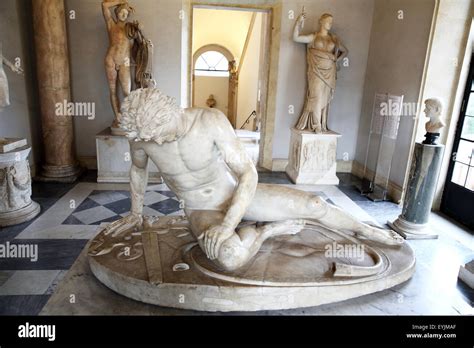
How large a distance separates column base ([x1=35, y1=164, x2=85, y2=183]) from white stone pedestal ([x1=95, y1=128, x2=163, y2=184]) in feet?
1.35

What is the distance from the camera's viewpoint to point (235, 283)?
6.59 feet

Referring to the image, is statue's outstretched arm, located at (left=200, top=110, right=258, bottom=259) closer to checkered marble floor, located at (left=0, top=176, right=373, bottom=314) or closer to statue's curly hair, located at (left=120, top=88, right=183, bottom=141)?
statue's curly hair, located at (left=120, top=88, right=183, bottom=141)

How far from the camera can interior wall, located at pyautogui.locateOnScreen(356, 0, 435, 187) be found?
4.84 m

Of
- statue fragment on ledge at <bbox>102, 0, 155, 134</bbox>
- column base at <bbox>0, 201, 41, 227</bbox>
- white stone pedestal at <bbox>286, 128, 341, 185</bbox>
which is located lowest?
column base at <bbox>0, 201, 41, 227</bbox>

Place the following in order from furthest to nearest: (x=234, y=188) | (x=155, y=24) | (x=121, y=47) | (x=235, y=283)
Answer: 1. (x=155, y=24)
2. (x=121, y=47)
3. (x=234, y=188)
4. (x=235, y=283)

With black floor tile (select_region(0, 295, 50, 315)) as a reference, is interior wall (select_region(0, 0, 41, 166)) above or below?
above

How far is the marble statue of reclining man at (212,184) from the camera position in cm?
192

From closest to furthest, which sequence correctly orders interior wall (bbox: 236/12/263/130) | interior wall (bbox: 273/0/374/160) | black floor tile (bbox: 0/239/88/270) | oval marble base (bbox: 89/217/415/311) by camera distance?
oval marble base (bbox: 89/217/415/311) < black floor tile (bbox: 0/239/88/270) < interior wall (bbox: 273/0/374/160) < interior wall (bbox: 236/12/263/130)

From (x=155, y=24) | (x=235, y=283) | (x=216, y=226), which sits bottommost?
(x=235, y=283)

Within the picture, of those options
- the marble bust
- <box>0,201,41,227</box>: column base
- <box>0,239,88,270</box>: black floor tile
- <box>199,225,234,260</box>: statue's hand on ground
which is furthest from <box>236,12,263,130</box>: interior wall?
<box>199,225,234,260</box>: statue's hand on ground

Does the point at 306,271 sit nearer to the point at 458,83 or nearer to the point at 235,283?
the point at 235,283

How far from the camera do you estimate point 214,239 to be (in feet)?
6.45

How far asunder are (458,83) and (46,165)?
5.60m
